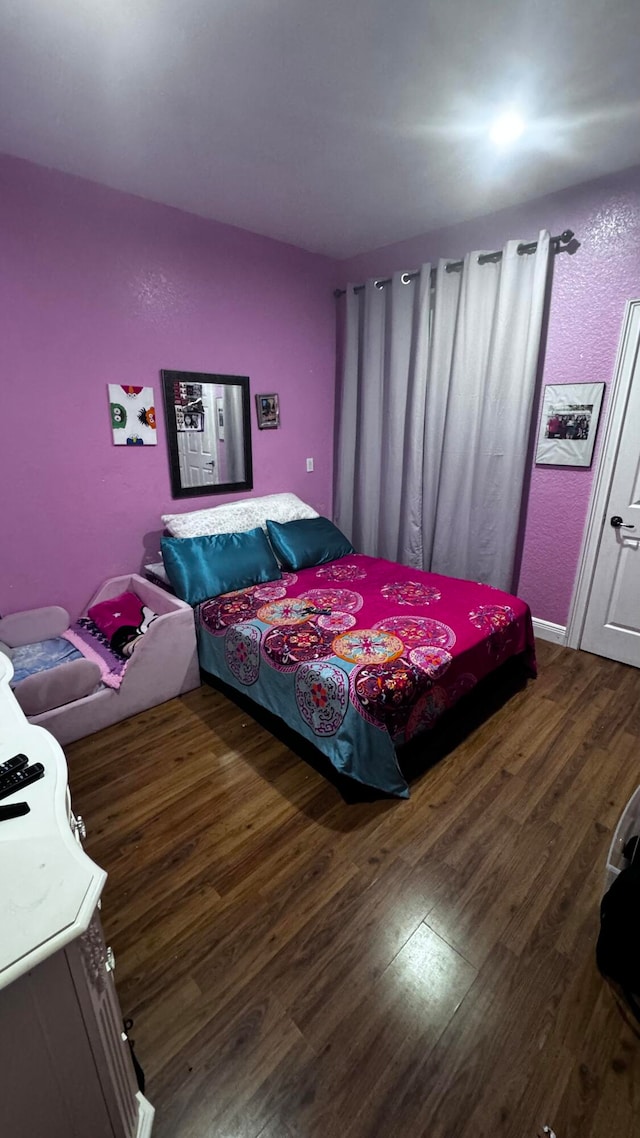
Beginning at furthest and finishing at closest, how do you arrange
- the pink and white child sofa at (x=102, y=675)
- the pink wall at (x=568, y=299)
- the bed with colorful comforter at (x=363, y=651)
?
the pink wall at (x=568, y=299), the pink and white child sofa at (x=102, y=675), the bed with colorful comforter at (x=363, y=651)

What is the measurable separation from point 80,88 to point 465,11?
4.31 feet

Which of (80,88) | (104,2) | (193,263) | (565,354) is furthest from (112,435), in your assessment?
(565,354)

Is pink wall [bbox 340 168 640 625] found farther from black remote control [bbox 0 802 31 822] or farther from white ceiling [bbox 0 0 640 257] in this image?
black remote control [bbox 0 802 31 822]

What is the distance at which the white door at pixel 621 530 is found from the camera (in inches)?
96.6

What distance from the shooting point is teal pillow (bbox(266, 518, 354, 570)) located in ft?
9.80

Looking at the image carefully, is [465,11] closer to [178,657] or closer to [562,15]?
[562,15]

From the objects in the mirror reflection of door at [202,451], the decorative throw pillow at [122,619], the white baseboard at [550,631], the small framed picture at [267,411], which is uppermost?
the small framed picture at [267,411]

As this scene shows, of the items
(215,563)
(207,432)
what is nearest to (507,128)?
(207,432)

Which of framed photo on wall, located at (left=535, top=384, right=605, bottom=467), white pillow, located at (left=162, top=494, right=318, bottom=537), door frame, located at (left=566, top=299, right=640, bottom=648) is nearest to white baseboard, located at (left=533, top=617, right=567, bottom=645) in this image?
door frame, located at (left=566, top=299, right=640, bottom=648)

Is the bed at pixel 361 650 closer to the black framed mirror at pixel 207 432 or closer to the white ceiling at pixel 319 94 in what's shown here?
the black framed mirror at pixel 207 432

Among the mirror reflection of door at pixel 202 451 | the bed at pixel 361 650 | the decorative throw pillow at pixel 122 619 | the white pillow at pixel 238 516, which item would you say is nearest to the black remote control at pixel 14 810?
the bed at pixel 361 650

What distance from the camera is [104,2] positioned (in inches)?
51.3

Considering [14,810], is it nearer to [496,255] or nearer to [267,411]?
[267,411]

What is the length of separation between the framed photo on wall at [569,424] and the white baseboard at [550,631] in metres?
1.01
